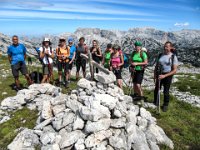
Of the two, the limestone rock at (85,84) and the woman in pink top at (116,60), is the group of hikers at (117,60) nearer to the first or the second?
the woman in pink top at (116,60)

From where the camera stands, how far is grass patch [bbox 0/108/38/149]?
12.8m

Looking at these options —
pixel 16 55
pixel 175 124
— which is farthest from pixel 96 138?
pixel 16 55

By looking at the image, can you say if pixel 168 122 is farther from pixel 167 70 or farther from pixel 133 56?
pixel 133 56

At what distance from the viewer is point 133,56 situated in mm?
16391

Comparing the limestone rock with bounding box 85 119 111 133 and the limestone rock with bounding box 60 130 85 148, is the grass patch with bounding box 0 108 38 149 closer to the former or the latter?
the limestone rock with bounding box 60 130 85 148

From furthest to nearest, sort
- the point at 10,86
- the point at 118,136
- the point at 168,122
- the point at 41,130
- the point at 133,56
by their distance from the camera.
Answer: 1. the point at 10,86
2. the point at 133,56
3. the point at 168,122
4. the point at 41,130
5. the point at 118,136

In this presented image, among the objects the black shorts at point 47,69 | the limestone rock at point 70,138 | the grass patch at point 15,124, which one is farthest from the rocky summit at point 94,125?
the black shorts at point 47,69

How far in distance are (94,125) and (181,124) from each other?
607 cm

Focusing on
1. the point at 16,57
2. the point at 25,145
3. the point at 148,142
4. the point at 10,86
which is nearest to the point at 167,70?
the point at 148,142

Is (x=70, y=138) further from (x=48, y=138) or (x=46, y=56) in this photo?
(x=46, y=56)

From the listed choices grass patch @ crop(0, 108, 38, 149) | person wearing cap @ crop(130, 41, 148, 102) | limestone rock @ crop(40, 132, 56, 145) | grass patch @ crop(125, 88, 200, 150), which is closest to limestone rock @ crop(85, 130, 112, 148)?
limestone rock @ crop(40, 132, 56, 145)

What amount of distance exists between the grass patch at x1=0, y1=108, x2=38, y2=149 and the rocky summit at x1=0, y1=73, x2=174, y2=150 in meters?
0.82

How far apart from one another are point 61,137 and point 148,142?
3.71 metres

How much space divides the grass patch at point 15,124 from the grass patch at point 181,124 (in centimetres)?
668
